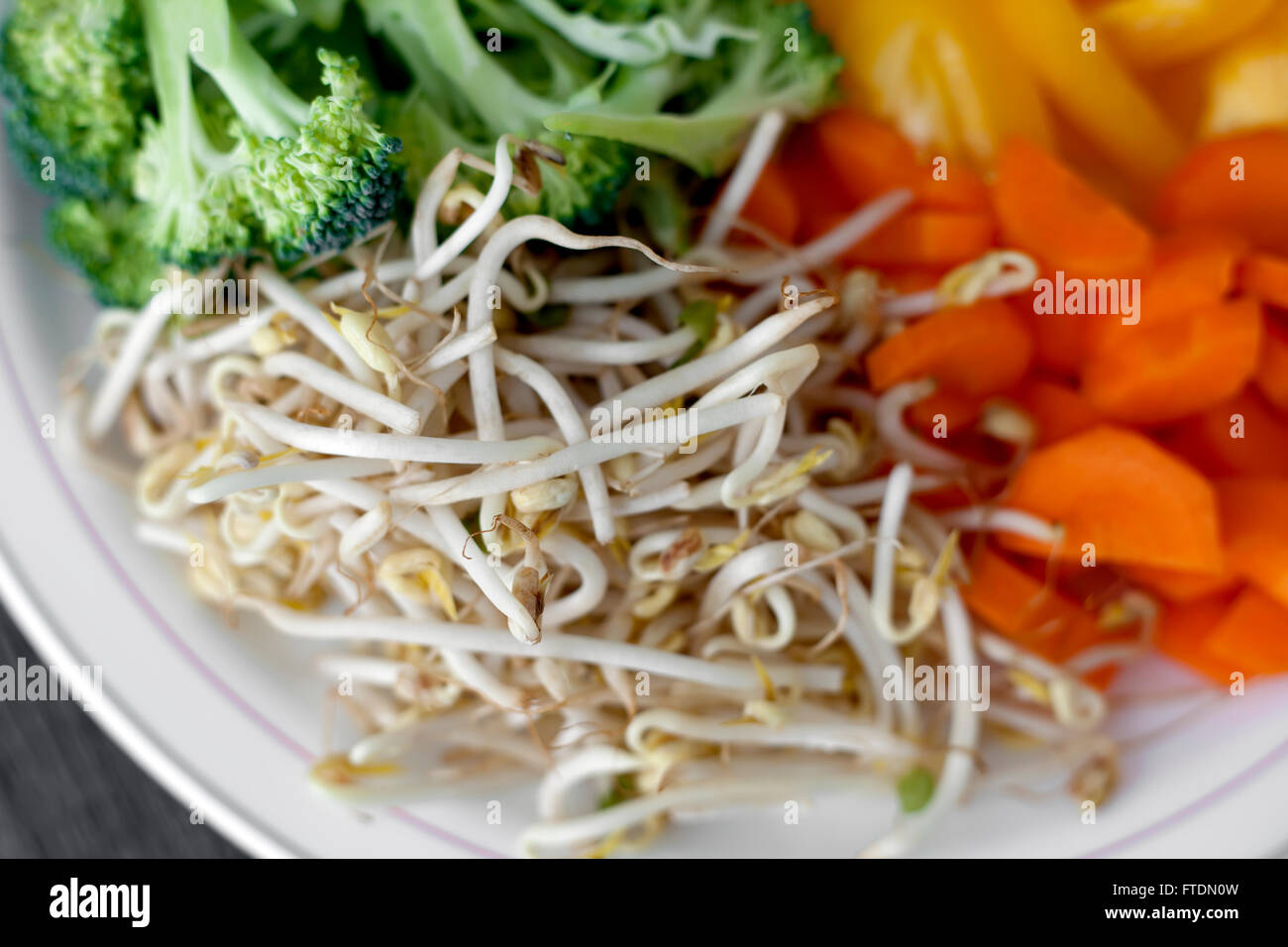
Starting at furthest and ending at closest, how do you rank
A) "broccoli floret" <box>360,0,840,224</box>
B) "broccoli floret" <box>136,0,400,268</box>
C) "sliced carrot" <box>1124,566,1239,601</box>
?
"sliced carrot" <box>1124,566,1239,601</box> < "broccoli floret" <box>360,0,840,224</box> < "broccoli floret" <box>136,0,400,268</box>

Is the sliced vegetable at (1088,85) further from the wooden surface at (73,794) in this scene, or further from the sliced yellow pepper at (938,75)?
the wooden surface at (73,794)

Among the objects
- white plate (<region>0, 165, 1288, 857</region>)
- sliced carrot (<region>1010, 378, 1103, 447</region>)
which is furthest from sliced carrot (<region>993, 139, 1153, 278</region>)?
white plate (<region>0, 165, 1288, 857</region>)

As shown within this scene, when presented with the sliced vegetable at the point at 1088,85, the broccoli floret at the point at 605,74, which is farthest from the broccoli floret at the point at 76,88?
the sliced vegetable at the point at 1088,85

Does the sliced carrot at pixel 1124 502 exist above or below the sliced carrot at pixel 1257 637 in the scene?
above

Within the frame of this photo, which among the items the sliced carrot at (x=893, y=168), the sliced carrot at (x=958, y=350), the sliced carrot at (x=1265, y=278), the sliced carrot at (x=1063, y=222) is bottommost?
the sliced carrot at (x=958, y=350)

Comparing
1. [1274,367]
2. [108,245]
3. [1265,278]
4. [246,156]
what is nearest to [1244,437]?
[1274,367]

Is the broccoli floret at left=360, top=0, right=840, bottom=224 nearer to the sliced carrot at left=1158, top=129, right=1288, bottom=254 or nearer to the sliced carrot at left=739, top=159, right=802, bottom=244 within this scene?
the sliced carrot at left=739, top=159, right=802, bottom=244

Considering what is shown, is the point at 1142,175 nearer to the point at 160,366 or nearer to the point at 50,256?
the point at 160,366
